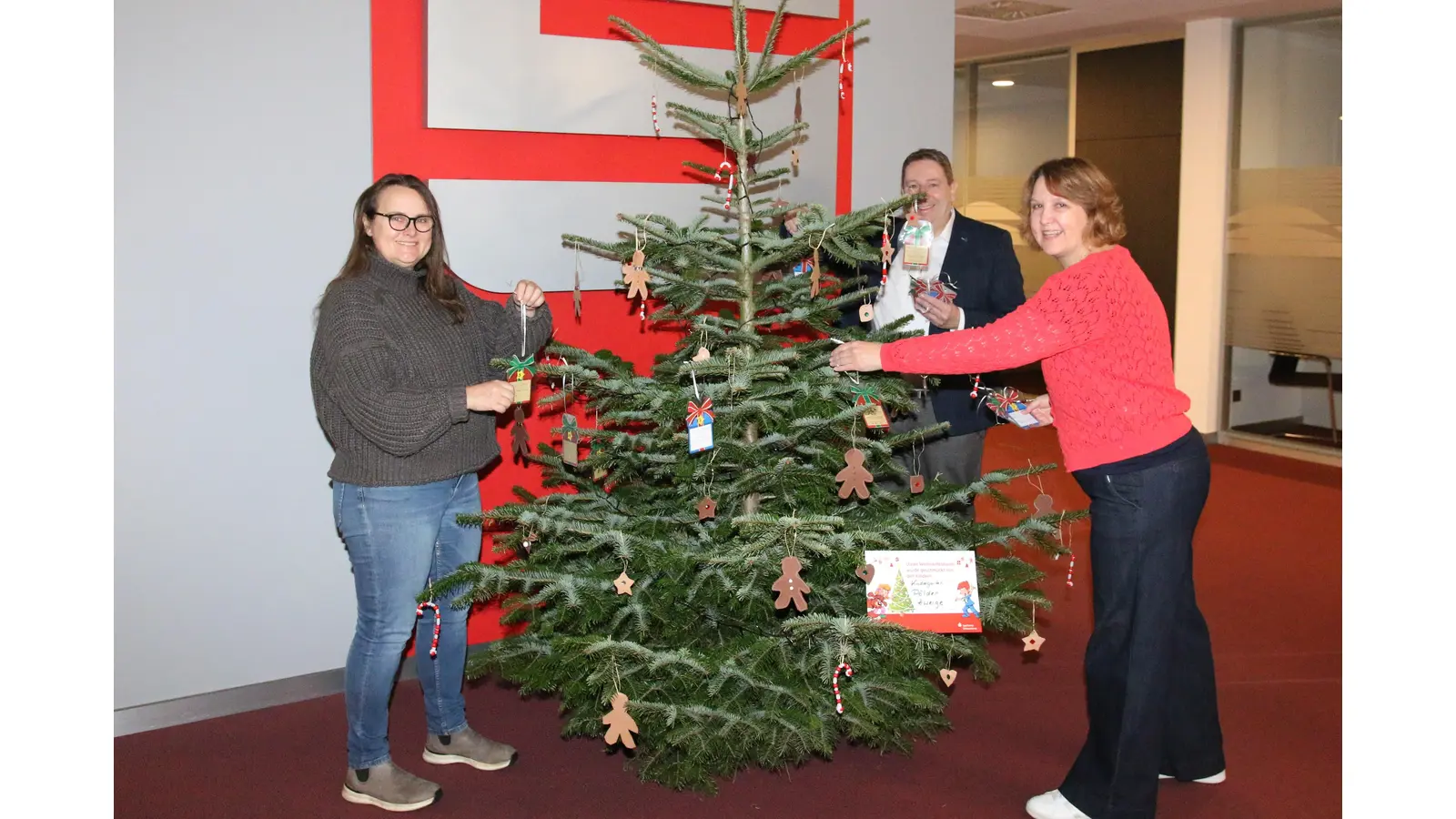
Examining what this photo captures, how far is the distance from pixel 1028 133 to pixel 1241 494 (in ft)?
12.9

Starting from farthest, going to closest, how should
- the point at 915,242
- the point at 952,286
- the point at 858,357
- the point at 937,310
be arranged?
the point at 952,286 → the point at 937,310 → the point at 915,242 → the point at 858,357

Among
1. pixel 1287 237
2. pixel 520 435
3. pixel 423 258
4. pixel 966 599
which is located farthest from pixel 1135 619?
pixel 1287 237

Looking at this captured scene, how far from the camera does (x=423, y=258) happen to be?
2.91m

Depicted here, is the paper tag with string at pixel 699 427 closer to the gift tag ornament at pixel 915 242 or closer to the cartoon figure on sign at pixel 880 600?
the cartoon figure on sign at pixel 880 600

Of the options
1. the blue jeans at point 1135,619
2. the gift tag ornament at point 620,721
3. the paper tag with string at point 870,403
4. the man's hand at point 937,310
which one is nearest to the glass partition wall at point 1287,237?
the man's hand at point 937,310

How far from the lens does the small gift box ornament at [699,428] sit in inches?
97.1

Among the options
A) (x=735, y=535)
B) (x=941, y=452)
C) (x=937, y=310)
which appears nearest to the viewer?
(x=735, y=535)

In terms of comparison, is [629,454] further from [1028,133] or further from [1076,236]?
[1028,133]

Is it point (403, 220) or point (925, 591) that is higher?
point (403, 220)

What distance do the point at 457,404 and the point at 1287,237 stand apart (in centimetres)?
601

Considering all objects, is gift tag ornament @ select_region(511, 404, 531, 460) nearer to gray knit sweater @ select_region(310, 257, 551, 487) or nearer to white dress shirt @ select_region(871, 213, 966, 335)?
gray knit sweater @ select_region(310, 257, 551, 487)

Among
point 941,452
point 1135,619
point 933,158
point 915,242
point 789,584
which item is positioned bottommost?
point 1135,619

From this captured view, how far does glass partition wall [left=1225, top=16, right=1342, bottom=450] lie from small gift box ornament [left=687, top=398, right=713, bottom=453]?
18.4 feet

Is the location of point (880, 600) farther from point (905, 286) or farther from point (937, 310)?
point (905, 286)
